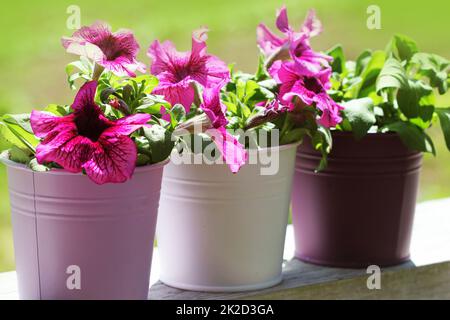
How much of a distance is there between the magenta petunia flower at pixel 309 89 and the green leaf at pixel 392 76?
87mm

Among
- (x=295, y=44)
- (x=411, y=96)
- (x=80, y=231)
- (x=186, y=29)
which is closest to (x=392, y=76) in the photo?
(x=411, y=96)

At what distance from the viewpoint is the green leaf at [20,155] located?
105 cm

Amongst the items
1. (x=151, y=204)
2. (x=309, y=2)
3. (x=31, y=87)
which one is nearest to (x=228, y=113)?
(x=151, y=204)

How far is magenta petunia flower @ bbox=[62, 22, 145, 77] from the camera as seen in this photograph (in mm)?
1050

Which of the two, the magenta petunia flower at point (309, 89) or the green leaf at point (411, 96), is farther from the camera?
the green leaf at point (411, 96)

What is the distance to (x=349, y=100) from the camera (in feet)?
4.55

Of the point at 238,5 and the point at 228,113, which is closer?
the point at 228,113

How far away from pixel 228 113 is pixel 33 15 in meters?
3.01

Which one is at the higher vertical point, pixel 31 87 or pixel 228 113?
pixel 228 113

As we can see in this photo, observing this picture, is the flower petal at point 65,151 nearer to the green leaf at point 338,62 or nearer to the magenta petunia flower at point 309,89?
the magenta petunia flower at point 309,89

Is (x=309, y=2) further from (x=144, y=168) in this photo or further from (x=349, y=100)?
(x=144, y=168)

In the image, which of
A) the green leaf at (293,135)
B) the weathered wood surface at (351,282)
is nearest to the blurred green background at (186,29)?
the weathered wood surface at (351,282)

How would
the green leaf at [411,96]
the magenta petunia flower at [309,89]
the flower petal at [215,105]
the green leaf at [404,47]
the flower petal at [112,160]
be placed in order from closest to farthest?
the flower petal at [112,160]
the flower petal at [215,105]
the magenta petunia flower at [309,89]
the green leaf at [411,96]
the green leaf at [404,47]

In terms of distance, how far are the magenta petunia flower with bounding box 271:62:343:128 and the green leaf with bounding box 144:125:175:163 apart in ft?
0.70
